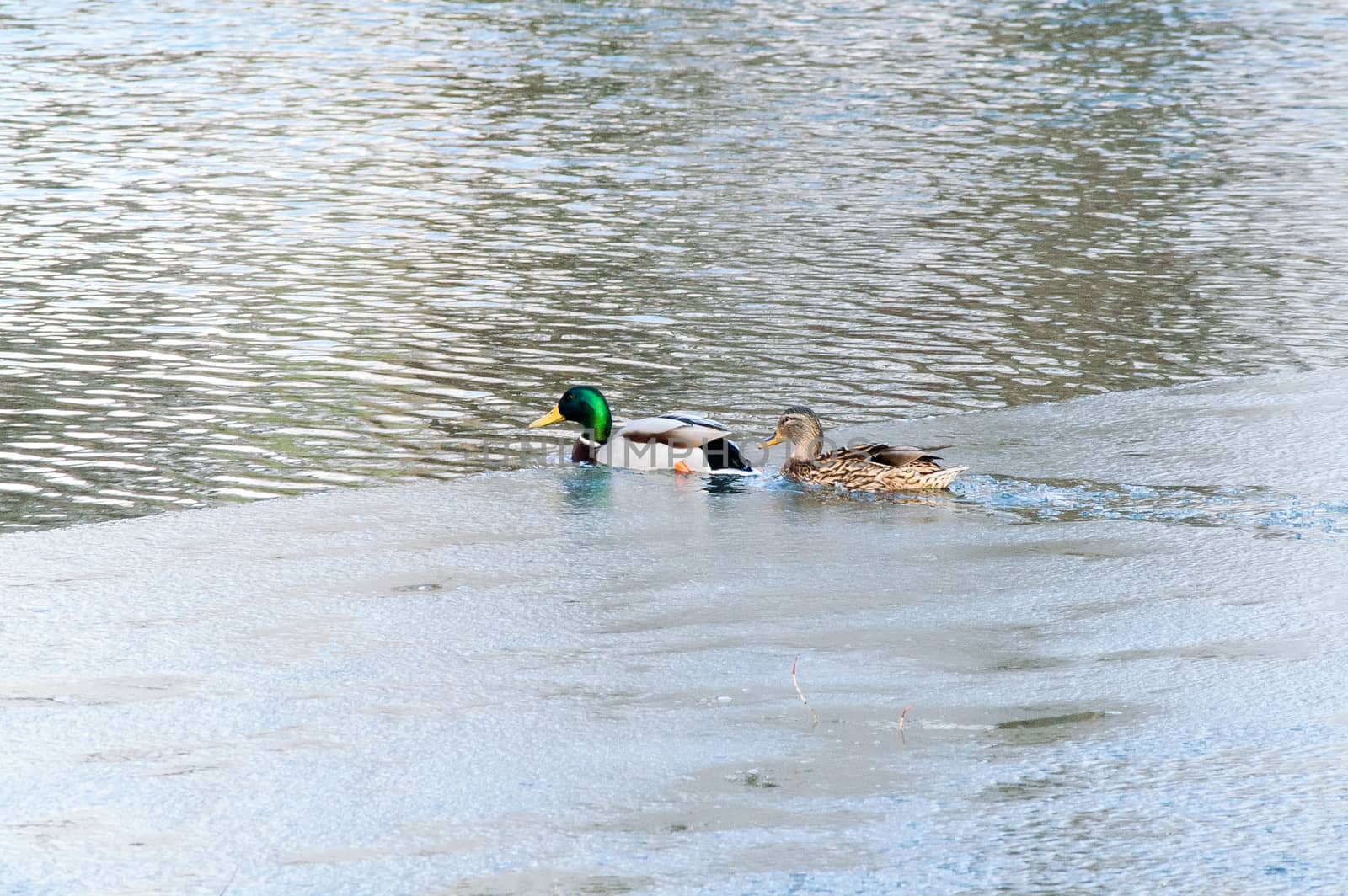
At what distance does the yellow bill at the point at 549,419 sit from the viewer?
27.4 feet

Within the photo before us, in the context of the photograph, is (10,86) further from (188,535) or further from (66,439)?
(188,535)

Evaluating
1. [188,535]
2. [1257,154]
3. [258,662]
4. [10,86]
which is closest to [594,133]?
[1257,154]

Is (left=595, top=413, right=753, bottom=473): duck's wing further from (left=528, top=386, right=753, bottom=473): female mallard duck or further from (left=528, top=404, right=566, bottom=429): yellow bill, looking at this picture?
(left=528, top=404, right=566, bottom=429): yellow bill

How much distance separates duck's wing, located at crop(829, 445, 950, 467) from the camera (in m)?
7.55

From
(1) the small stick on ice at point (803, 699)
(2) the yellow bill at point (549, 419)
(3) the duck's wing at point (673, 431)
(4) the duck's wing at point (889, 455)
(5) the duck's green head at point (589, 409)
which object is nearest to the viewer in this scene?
(1) the small stick on ice at point (803, 699)

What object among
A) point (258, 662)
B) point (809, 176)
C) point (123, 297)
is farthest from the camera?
point (809, 176)

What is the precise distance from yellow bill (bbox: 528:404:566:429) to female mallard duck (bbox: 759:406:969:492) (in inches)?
38.2

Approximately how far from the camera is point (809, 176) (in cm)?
1664

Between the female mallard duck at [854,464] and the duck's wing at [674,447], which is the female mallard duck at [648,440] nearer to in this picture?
the duck's wing at [674,447]

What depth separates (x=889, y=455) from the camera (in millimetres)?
7566

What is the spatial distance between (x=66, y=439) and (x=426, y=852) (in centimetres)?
465

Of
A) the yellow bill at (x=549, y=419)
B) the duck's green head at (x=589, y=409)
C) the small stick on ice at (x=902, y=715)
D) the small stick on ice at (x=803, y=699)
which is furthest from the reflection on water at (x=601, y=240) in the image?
the small stick on ice at (x=902, y=715)

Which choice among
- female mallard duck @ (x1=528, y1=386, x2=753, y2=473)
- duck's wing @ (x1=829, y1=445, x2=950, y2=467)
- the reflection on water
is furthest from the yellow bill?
duck's wing @ (x1=829, y1=445, x2=950, y2=467)

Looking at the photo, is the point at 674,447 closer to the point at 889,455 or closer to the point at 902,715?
the point at 889,455
